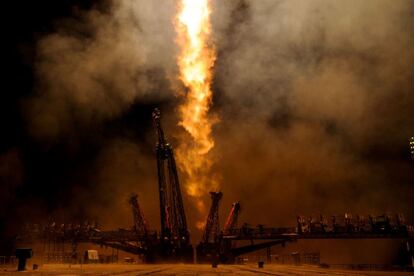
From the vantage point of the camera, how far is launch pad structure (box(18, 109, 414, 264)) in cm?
9325

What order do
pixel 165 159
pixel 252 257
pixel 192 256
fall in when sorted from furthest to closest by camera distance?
pixel 252 257 → pixel 165 159 → pixel 192 256

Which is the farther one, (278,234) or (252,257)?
(252,257)

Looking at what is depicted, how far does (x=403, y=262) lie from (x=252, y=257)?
42.2m

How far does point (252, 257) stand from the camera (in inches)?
4660

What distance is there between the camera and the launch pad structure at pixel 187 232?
93250 millimetres

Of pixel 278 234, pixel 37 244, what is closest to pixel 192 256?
pixel 278 234

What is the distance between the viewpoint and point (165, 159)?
99062 mm

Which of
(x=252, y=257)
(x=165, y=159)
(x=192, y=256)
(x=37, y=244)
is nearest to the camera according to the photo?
(x=192, y=256)

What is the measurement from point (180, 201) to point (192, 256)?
14487 millimetres

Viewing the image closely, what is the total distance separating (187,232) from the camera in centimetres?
9900

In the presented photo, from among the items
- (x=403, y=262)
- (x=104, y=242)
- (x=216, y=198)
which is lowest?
(x=403, y=262)

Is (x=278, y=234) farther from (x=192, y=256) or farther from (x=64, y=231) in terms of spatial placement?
(x=64, y=231)

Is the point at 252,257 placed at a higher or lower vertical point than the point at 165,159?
lower

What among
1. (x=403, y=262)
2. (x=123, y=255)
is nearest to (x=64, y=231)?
(x=123, y=255)
